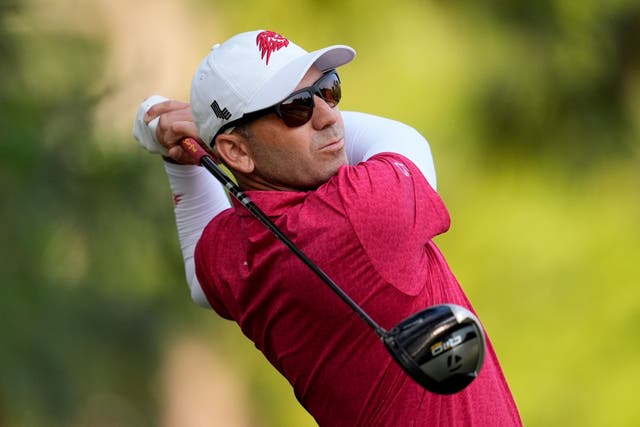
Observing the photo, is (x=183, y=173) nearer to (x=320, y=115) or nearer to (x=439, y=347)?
(x=320, y=115)

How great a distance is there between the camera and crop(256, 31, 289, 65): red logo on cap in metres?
2.36

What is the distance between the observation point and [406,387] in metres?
2.31

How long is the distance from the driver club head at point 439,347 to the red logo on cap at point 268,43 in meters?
0.60

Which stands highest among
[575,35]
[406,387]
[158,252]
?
[406,387]

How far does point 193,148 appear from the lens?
2.55m

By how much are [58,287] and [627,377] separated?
3016mm

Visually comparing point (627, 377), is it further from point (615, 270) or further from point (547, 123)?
point (547, 123)

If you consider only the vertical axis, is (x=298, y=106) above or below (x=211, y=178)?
above

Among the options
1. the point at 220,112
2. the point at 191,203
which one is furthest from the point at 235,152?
the point at 191,203

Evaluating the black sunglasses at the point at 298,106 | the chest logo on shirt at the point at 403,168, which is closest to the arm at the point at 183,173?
the black sunglasses at the point at 298,106

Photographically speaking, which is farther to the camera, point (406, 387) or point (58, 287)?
point (58, 287)

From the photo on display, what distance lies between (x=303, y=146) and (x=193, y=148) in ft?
1.03

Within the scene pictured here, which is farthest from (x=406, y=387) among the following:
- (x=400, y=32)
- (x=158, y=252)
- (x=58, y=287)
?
(x=400, y=32)

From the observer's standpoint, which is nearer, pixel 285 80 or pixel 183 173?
pixel 285 80
